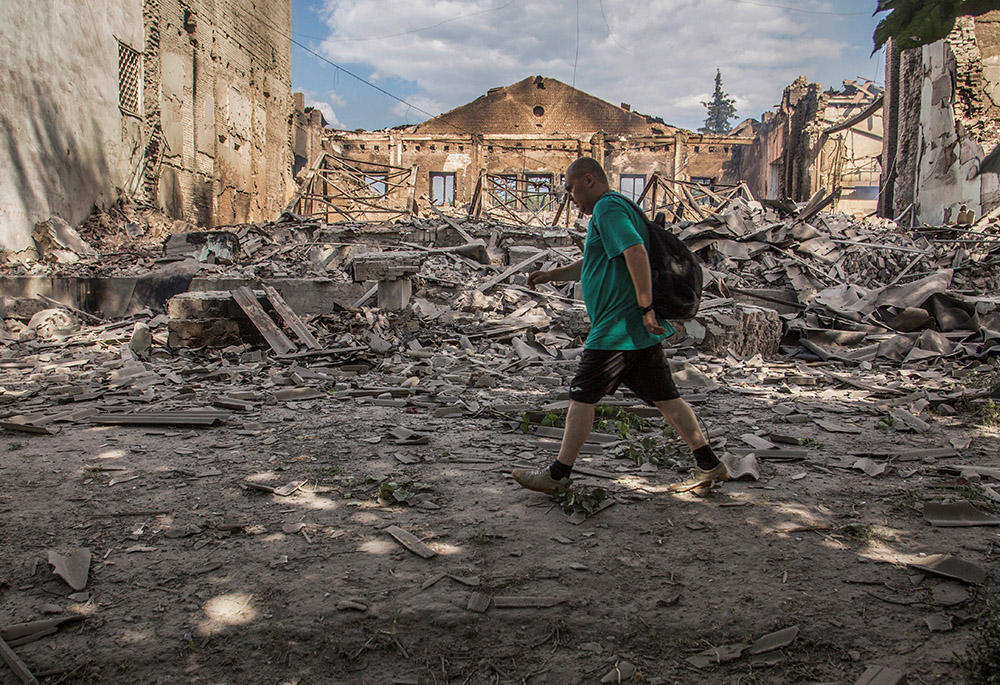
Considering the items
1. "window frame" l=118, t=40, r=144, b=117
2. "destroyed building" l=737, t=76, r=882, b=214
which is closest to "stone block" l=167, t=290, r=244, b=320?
"window frame" l=118, t=40, r=144, b=117

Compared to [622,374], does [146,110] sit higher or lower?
higher

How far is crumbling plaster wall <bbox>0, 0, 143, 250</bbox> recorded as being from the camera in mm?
11367

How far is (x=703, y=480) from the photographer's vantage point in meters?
3.27

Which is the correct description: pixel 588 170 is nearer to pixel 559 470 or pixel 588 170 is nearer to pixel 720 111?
pixel 559 470

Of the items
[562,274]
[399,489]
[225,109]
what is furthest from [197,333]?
[225,109]

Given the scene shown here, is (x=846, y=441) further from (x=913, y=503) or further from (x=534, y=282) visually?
(x=534, y=282)

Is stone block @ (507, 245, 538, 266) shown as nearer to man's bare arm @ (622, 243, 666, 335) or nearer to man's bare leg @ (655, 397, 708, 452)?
man's bare leg @ (655, 397, 708, 452)

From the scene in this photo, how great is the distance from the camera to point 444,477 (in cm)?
362

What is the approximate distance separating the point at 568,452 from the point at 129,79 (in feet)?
53.7

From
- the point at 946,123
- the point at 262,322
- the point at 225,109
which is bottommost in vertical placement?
→ the point at 262,322

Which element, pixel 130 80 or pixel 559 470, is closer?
pixel 559 470

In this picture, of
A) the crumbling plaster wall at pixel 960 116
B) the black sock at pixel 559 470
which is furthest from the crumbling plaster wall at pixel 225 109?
the crumbling plaster wall at pixel 960 116

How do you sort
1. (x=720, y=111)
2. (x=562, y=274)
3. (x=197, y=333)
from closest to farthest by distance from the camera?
(x=562, y=274) < (x=197, y=333) < (x=720, y=111)

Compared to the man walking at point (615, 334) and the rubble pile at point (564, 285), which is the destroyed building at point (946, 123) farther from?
the man walking at point (615, 334)
